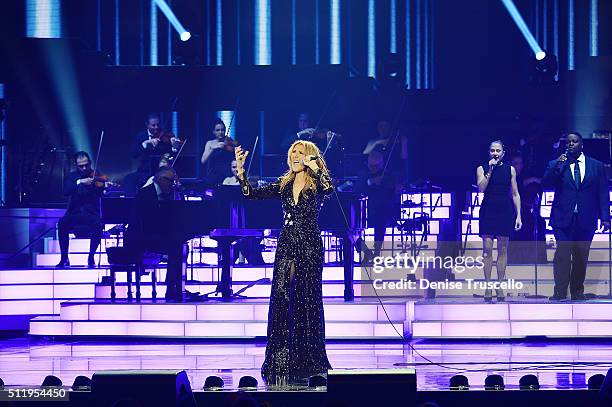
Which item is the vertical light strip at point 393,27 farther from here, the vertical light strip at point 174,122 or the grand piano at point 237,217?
the grand piano at point 237,217

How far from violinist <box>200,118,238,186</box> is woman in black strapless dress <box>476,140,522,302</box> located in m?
2.81

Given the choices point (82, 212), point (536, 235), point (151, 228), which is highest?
point (82, 212)

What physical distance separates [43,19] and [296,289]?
25.3 ft

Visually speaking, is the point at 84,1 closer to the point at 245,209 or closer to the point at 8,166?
the point at 8,166

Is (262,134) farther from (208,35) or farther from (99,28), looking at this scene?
(99,28)

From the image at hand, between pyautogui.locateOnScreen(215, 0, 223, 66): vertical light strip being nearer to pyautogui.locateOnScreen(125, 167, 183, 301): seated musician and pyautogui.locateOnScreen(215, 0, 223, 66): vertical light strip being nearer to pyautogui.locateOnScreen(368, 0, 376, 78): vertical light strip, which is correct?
pyautogui.locateOnScreen(368, 0, 376, 78): vertical light strip

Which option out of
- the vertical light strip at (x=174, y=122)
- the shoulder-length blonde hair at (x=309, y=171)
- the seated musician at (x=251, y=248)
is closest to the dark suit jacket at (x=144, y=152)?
the seated musician at (x=251, y=248)

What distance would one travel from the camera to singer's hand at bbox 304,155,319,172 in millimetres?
6789

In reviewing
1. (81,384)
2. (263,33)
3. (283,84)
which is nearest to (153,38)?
(263,33)

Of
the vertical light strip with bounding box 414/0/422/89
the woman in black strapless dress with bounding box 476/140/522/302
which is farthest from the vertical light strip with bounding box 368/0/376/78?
the woman in black strapless dress with bounding box 476/140/522/302

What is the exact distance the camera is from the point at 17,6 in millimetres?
14094

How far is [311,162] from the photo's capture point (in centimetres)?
680

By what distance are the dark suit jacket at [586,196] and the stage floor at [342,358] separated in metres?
1.11

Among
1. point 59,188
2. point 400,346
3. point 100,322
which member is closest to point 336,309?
point 400,346
